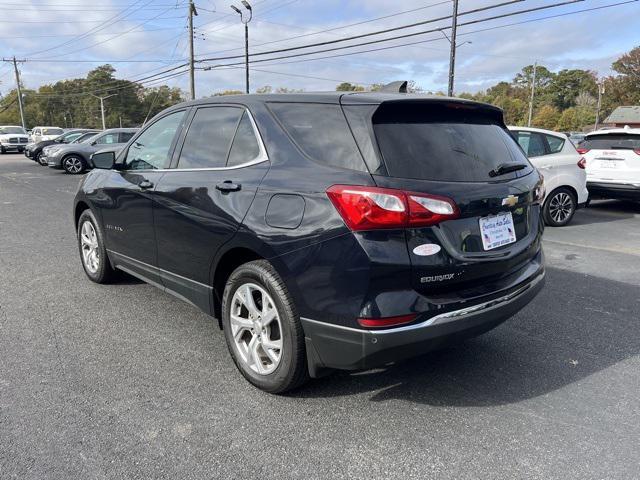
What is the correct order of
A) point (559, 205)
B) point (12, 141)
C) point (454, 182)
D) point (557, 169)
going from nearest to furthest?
point (454, 182) → point (557, 169) → point (559, 205) → point (12, 141)

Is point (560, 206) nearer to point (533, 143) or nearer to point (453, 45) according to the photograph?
point (533, 143)

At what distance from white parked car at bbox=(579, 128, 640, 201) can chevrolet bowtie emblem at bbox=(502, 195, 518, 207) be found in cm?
807

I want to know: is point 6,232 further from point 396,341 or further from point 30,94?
point 30,94

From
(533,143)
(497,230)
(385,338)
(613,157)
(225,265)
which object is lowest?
(385,338)

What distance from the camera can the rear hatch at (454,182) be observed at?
2553 millimetres

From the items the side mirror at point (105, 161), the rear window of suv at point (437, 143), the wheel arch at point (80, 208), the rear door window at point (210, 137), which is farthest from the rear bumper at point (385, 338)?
the wheel arch at point (80, 208)

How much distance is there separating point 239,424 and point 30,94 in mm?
124762

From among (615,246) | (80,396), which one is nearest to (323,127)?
(80,396)

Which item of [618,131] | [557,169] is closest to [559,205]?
[557,169]

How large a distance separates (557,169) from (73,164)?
1636 cm

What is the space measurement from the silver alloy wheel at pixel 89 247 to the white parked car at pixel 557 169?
22.8 feet

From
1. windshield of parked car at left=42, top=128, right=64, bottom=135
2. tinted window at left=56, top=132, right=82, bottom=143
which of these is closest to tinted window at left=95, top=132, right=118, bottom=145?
tinted window at left=56, top=132, right=82, bottom=143

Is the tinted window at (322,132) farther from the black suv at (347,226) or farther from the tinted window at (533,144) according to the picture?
the tinted window at (533,144)

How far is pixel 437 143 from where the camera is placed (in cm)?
282
